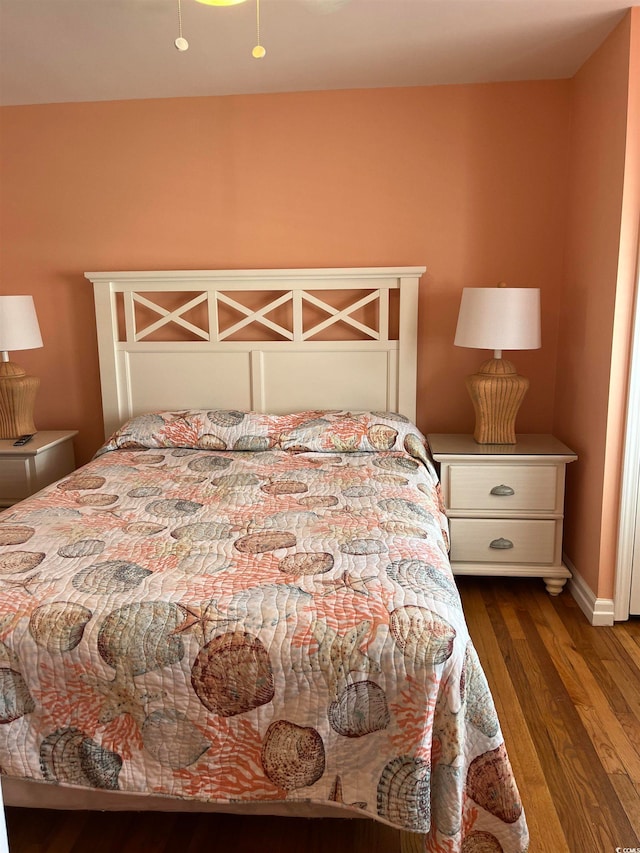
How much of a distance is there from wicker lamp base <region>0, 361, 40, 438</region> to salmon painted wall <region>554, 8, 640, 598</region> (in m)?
2.51

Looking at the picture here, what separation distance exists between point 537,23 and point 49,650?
2551 mm

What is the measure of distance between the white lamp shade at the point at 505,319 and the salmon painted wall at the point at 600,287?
0.22 metres

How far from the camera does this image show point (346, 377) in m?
3.18

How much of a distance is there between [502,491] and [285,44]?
1.98 m

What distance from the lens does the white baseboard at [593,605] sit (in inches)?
101

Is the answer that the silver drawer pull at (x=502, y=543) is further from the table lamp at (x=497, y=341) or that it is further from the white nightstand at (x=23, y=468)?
the white nightstand at (x=23, y=468)

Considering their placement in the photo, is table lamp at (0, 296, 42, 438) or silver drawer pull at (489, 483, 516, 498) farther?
table lamp at (0, 296, 42, 438)

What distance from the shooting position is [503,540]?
9.28 feet

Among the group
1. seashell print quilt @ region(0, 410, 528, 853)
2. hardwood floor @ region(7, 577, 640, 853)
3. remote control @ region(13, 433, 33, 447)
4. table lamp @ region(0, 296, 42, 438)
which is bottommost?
hardwood floor @ region(7, 577, 640, 853)

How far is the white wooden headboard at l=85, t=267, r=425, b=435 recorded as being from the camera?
3129mm

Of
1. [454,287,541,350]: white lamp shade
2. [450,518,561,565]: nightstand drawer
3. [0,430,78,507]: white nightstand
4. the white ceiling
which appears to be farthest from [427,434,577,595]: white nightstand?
[0,430,78,507]: white nightstand

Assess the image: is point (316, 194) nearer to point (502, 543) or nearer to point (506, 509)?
point (506, 509)

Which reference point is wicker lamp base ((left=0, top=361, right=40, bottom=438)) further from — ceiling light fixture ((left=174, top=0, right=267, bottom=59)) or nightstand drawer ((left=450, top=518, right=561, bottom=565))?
nightstand drawer ((left=450, top=518, right=561, bottom=565))

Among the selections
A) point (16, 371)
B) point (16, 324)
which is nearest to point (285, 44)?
point (16, 324)
